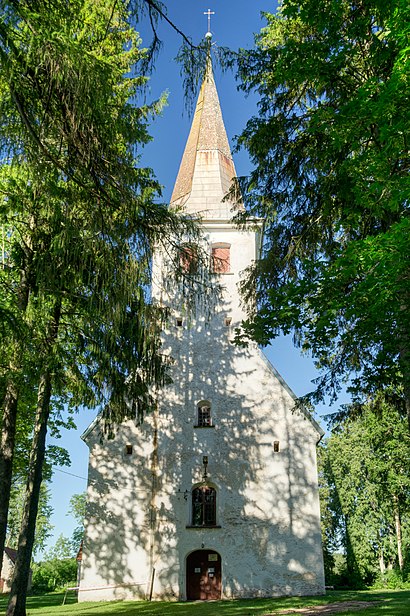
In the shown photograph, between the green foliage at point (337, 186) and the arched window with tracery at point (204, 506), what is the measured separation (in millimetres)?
8979

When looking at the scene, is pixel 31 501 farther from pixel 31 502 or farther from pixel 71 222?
pixel 71 222

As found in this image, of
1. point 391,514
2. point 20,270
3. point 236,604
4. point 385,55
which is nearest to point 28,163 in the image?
point 20,270

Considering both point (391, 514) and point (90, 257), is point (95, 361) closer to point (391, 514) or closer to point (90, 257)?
point (90, 257)

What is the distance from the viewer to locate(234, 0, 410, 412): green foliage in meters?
8.05

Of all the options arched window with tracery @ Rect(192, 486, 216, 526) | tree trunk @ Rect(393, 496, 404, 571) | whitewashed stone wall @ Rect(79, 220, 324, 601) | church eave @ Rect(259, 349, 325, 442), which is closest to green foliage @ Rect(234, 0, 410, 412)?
church eave @ Rect(259, 349, 325, 442)

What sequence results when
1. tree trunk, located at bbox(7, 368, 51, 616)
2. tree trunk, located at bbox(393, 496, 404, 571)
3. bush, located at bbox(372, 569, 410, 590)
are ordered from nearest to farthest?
tree trunk, located at bbox(7, 368, 51, 616) → bush, located at bbox(372, 569, 410, 590) → tree trunk, located at bbox(393, 496, 404, 571)

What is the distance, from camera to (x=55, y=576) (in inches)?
1614

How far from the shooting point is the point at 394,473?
102 ft

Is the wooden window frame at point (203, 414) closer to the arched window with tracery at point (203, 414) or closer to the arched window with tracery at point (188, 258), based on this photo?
the arched window with tracery at point (203, 414)

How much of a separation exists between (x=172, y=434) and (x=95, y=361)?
957 centimetres

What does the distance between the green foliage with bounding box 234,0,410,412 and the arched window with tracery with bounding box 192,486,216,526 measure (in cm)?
898

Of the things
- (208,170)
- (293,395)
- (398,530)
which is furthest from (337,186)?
(398,530)

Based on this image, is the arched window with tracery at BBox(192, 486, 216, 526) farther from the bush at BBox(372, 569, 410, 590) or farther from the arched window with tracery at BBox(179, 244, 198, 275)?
the bush at BBox(372, 569, 410, 590)

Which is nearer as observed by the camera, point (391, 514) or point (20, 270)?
point (20, 270)
